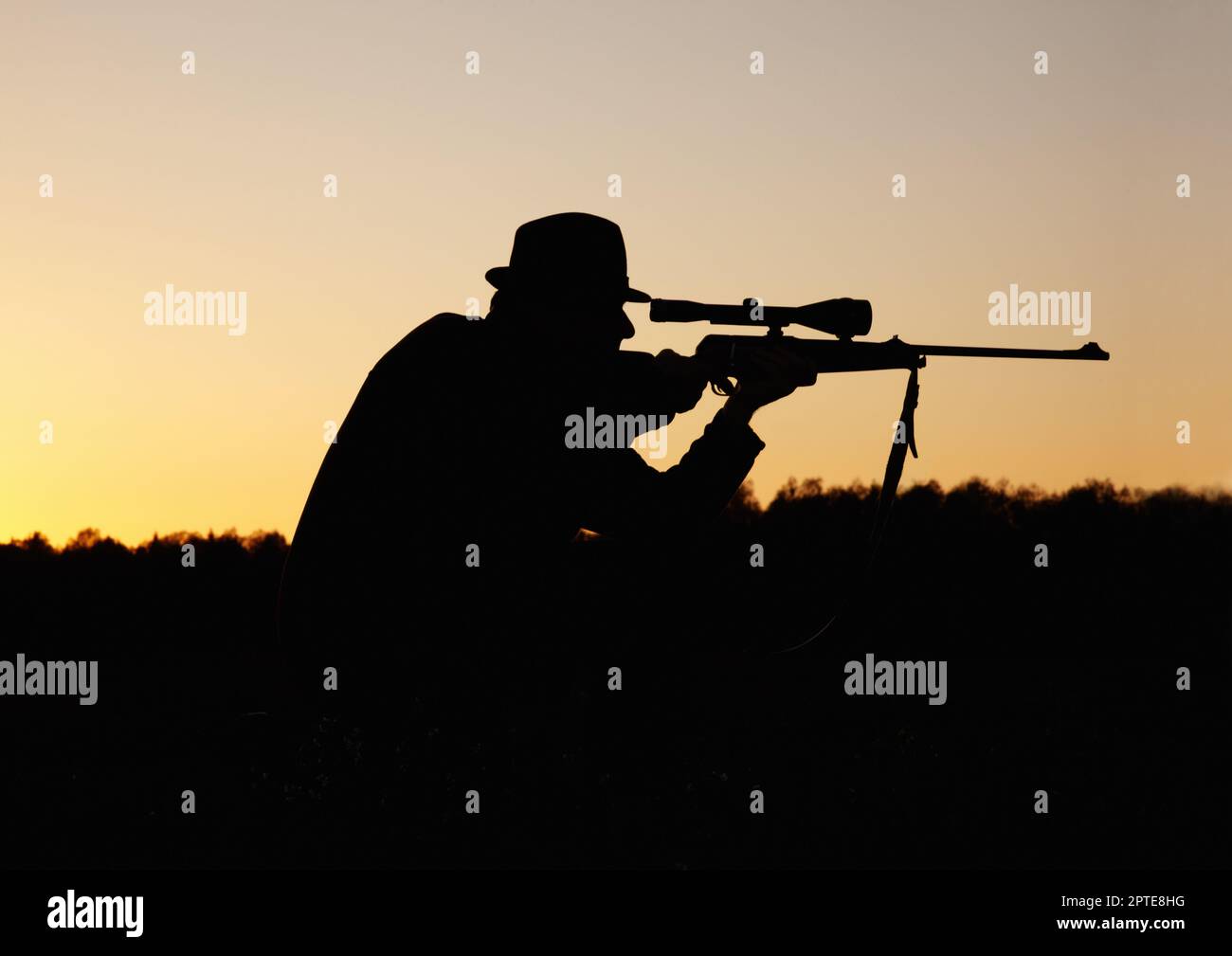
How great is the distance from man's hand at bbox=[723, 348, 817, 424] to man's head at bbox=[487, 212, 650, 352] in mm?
830

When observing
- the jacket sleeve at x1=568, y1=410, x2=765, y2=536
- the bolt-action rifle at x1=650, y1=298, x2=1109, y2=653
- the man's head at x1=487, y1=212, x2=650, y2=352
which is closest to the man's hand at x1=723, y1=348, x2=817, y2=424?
the bolt-action rifle at x1=650, y1=298, x2=1109, y2=653

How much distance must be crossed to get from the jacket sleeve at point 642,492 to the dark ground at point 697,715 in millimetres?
195

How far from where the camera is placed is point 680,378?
6168mm

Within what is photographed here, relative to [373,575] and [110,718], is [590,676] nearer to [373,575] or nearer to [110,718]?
[373,575]

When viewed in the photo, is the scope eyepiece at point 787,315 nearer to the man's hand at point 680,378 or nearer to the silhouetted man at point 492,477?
the man's hand at point 680,378

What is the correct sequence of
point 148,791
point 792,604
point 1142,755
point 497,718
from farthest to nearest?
point 1142,755 → point 148,791 → point 792,604 → point 497,718

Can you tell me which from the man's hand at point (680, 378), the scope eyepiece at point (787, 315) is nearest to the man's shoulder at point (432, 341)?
the man's hand at point (680, 378)

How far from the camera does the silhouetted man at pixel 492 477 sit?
206 inches

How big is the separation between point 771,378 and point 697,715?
165cm

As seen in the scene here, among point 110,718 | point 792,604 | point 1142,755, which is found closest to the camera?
point 792,604
